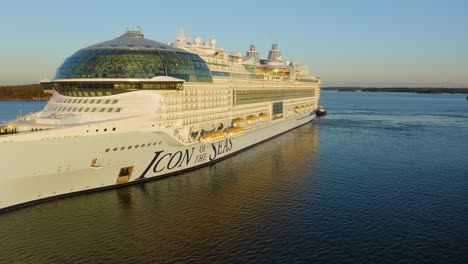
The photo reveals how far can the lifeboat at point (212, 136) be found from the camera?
45053mm

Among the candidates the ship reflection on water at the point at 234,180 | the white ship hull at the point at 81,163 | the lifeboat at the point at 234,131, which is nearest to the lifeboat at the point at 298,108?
the ship reflection on water at the point at 234,180

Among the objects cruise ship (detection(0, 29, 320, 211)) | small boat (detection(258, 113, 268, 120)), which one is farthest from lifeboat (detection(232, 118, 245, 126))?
small boat (detection(258, 113, 268, 120))

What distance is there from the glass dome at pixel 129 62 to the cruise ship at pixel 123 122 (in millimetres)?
112

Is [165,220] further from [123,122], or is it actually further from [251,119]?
[251,119]

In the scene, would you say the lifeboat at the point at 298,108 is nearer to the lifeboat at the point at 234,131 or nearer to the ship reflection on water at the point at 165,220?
the lifeboat at the point at 234,131

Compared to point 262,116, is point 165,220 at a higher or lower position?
lower

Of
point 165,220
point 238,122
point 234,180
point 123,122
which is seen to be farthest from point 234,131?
point 165,220

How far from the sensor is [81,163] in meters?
32.8

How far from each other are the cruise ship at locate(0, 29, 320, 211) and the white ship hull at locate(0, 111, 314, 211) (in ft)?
0.26

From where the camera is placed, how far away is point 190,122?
151 ft

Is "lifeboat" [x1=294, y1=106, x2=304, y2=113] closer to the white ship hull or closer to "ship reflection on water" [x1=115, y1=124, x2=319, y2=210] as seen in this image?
"ship reflection on water" [x1=115, y1=124, x2=319, y2=210]

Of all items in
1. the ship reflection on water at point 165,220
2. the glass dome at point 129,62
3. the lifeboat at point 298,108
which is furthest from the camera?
the lifeboat at point 298,108

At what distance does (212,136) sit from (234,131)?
24.0 ft

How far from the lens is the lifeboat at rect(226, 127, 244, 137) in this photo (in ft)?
171
